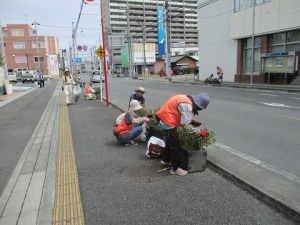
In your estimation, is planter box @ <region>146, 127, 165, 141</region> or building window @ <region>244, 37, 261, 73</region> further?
building window @ <region>244, 37, 261, 73</region>

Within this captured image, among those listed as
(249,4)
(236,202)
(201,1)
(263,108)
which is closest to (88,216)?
(236,202)

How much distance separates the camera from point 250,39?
24750 mm

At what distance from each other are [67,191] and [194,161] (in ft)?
6.54

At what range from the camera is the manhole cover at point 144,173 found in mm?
4323

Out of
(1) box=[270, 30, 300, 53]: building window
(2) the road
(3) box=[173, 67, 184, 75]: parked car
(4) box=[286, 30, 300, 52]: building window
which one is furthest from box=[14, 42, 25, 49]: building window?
(2) the road

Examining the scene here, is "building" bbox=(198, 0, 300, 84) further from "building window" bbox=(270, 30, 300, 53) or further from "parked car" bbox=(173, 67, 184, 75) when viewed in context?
"parked car" bbox=(173, 67, 184, 75)

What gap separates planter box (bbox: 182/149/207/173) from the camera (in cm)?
441

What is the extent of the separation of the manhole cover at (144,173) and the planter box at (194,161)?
370mm

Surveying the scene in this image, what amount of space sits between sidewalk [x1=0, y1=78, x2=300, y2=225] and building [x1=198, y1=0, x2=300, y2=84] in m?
18.0

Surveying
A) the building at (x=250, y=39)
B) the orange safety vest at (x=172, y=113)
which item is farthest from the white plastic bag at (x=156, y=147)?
the building at (x=250, y=39)

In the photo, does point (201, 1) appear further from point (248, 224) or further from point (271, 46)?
point (248, 224)

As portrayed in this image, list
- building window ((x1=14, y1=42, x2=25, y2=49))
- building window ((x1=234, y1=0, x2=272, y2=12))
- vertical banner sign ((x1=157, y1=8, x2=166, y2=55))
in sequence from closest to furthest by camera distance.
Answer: building window ((x1=234, y1=0, x2=272, y2=12))
vertical banner sign ((x1=157, y1=8, x2=166, y2=55))
building window ((x1=14, y1=42, x2=25, y2=49))

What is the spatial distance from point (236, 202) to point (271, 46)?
22.4 m

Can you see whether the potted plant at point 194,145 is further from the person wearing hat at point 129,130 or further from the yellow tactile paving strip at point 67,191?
the yellow tactile paving strip at point 67,191
